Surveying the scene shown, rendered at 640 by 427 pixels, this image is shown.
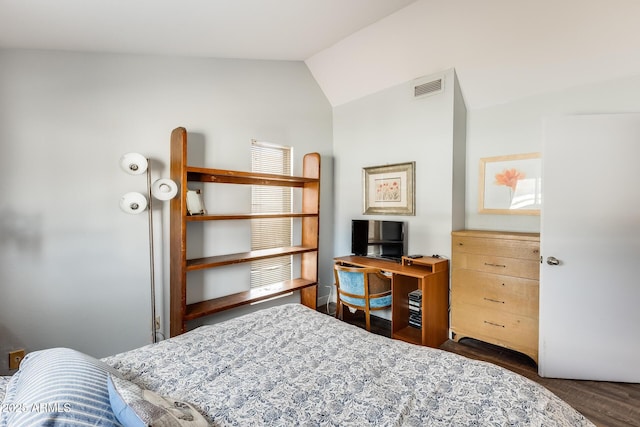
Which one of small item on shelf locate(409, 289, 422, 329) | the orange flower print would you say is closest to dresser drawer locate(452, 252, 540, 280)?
small item on shelf locate(409, 289, 422, 329)

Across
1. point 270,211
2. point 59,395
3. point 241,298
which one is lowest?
point 241,298

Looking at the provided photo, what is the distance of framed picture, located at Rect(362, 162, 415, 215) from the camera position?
326cm

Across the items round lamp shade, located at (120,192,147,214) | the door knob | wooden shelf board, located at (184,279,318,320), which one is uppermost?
round lamp shade, located at (120,192,147,214)

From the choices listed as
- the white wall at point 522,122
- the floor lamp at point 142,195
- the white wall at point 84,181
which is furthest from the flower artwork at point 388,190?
the floor lamp at point 142,195

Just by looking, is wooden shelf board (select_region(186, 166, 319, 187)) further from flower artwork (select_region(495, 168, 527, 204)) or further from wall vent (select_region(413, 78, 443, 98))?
flower artwork (select_region(495, 168, 527, 204))

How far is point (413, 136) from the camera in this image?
322cm

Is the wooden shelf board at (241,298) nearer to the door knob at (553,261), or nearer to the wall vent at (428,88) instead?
the door knob at (553,261)

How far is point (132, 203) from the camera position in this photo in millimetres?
2186

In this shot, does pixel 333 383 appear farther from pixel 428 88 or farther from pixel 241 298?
pixel 428 88

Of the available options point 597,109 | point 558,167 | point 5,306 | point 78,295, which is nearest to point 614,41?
point 597,109

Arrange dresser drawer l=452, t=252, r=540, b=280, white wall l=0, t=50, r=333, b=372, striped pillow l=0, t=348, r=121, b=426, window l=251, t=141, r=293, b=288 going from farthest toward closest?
window l=251, t=141, r=293, b=288 < dresser drawer l=452, t=252, r=540, b=280 < white wall l=0, t=50, r=333, b=372 < striped pillow l=0, t=348, r=121, b=426

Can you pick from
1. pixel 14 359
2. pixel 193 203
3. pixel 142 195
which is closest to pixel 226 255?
pixel 193 203

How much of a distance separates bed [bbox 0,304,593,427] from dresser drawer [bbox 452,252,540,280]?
1459 mm

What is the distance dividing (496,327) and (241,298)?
2.33 meters
